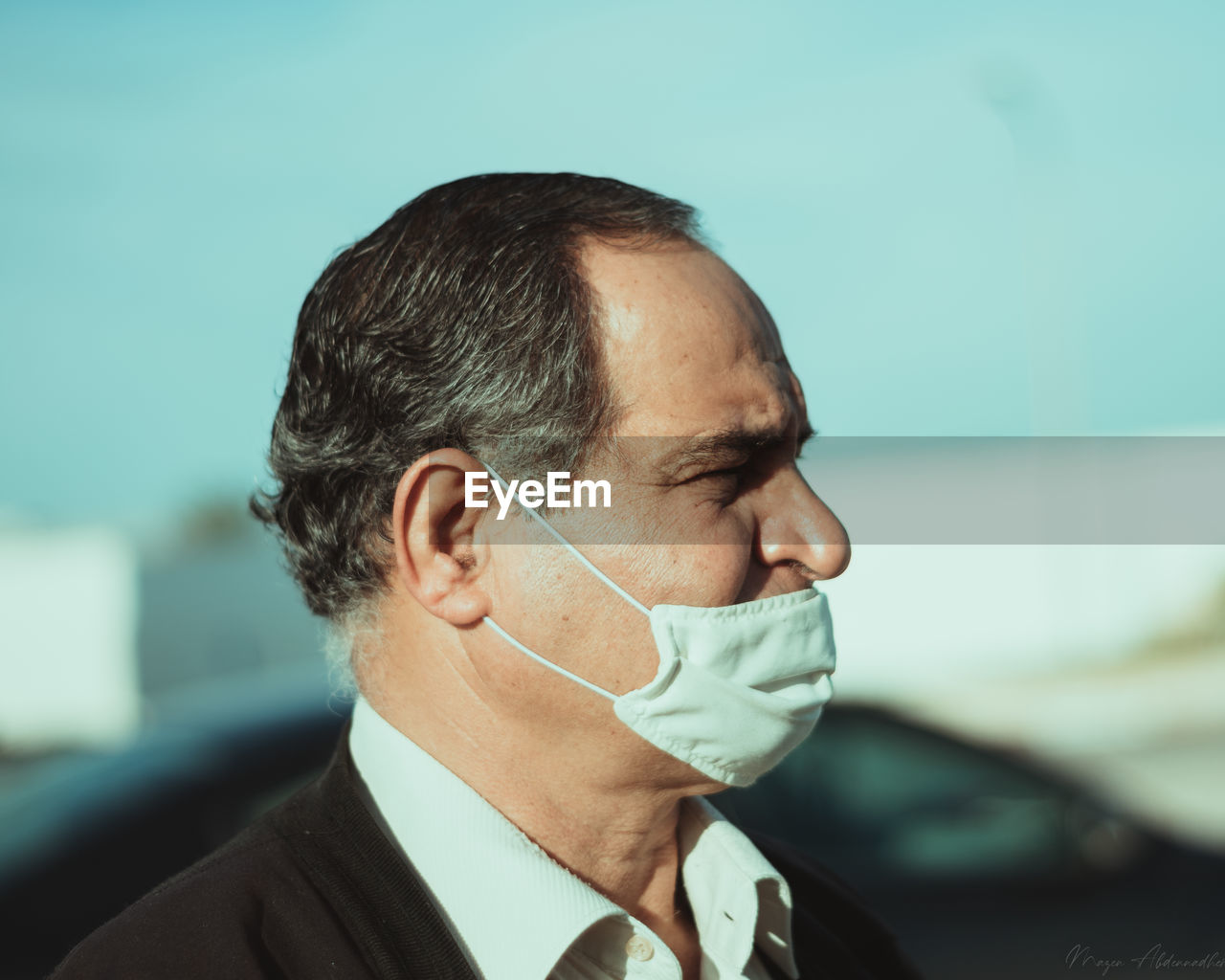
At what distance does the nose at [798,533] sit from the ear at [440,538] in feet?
1.69

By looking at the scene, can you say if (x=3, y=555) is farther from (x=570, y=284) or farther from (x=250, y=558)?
(x=570, y=284)

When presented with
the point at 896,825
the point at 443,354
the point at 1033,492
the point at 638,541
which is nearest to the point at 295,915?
the point at 638,541

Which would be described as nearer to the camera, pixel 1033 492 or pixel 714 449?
pixel 714 449

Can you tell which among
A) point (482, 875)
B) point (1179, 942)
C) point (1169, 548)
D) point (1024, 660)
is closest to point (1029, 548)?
point (1169, 548)

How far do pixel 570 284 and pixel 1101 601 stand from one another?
2284 centimetres

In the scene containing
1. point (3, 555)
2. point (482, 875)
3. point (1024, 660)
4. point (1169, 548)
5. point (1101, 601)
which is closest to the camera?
point (482, 875)

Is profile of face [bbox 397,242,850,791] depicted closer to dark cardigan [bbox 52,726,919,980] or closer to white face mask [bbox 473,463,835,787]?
white face mask [bbox 473,463,835,787]

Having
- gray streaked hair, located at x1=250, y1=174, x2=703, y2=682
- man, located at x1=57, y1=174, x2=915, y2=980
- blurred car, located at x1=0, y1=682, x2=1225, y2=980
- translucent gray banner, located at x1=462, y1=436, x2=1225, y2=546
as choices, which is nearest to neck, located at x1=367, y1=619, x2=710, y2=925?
man, located at x1=57, y1=174, x2=915, y2=980

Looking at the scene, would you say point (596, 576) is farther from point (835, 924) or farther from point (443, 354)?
point (835, 924)

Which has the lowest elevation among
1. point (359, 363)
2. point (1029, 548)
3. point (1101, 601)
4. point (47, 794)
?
point (1101, 601)

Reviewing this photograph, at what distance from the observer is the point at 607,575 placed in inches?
86.3

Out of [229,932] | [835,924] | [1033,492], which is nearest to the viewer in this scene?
[229,932]

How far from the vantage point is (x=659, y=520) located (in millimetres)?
2180

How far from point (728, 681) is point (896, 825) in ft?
9.27
